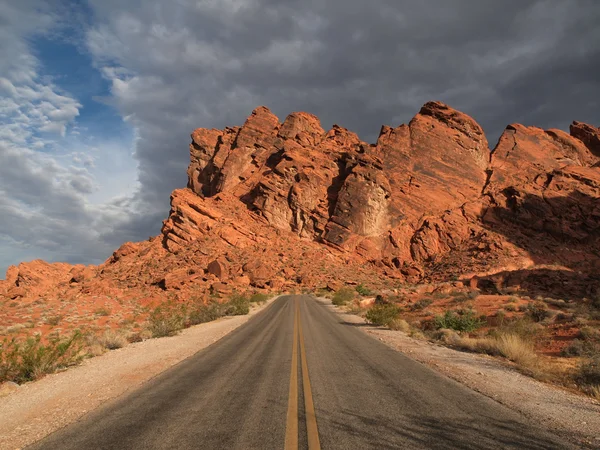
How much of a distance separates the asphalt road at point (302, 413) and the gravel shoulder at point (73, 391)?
0.44 metres

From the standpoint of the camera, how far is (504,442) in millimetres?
4066

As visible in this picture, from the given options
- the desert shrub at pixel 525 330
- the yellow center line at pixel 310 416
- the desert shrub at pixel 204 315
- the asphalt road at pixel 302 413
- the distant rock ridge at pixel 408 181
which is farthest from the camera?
the distant rock ridge at pixel 408 181

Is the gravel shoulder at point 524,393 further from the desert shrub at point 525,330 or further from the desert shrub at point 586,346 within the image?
the desert shrub at point 525,330

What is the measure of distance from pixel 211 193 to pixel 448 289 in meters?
68.9

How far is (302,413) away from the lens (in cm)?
505

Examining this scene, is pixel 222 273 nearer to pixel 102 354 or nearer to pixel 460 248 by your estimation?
pixel 102 354

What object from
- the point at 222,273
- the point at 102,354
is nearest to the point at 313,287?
the point at 222,273

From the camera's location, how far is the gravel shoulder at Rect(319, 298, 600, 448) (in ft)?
15.5

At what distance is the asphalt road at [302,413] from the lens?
4.14 metres

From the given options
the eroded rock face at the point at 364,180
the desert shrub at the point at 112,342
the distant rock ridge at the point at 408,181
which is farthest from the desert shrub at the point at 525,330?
the eroded rock face at the point at 364,180

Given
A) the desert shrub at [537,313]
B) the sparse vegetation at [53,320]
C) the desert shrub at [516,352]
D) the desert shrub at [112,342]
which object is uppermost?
the desert shrub at [537,313]

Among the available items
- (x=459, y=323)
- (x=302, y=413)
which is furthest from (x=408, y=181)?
(x=302, y=413)

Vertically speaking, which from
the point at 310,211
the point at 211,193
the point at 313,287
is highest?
the point at 211,193

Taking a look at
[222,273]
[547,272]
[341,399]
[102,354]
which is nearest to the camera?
[341,399]
